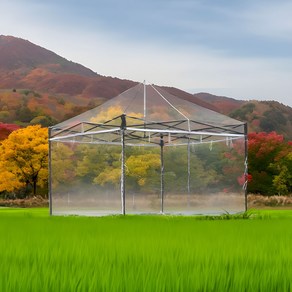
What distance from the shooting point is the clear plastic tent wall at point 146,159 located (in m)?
20.3

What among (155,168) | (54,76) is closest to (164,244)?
(155,168)

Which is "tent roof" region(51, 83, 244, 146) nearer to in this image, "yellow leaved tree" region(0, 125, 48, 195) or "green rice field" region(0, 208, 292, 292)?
"green rice field" region(0, 208, 292, 292)

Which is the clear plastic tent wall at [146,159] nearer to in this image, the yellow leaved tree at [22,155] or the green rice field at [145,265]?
the yellow leaved tree at [22,155]

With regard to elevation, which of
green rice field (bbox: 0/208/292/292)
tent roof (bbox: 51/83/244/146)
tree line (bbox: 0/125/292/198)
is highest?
tent roof (bbox: 51/83/244/146)

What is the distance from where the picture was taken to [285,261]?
16.9 ft

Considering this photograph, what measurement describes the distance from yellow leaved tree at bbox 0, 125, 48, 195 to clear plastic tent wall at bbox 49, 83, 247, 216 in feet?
11.5

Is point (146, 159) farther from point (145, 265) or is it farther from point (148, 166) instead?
point (145, 265)

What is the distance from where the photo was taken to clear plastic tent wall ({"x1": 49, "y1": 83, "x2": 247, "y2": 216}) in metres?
20.3

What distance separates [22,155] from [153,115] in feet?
57.7

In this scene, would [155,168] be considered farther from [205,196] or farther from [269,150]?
[269,150]

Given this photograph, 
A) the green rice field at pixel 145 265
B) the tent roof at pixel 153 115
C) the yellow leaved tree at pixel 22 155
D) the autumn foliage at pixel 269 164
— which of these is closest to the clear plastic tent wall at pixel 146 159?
the tent roof at pixel 153 115

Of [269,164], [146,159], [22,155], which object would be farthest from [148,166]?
[269,164]

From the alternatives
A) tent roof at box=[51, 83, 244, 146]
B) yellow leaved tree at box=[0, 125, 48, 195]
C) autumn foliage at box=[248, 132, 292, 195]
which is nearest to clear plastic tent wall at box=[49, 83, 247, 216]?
tent roof at box=[51, 83, 244, 146]

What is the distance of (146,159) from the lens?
99.3 ft
